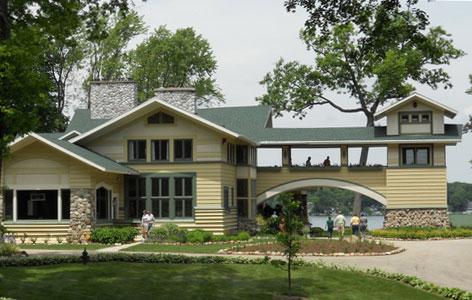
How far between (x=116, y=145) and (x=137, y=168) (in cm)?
168

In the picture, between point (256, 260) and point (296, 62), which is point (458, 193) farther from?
point (256, 260)

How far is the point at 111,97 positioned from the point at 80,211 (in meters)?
12.6

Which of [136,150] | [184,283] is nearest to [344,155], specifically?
[136,150]

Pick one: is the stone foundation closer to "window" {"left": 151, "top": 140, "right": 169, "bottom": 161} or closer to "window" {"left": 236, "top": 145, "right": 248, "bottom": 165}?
"window" {"left": 236, "top": 145, "right": 248, "bottom": 165}

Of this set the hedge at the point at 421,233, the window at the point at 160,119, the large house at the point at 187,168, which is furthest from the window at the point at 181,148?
the hedge at the point at 421,233

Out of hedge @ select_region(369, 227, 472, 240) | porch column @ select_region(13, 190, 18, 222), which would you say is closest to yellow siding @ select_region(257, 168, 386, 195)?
hedge @ select_region(369, 227, 472, 240)

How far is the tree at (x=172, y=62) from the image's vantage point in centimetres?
6600

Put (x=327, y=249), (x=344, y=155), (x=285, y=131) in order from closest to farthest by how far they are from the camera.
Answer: (x=327, y=249), (x=344, y=155), (x=285, y=131)

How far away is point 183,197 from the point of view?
3991 cm

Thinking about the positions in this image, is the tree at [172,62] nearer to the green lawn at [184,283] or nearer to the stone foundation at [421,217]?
the stone foundation at [421,217]

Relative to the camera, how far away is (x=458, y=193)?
144 m

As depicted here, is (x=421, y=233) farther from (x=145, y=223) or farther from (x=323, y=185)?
(x=145, y=223)

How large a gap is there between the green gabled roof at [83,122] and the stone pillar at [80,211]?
406 inches

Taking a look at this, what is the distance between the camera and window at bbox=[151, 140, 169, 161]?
133ft
